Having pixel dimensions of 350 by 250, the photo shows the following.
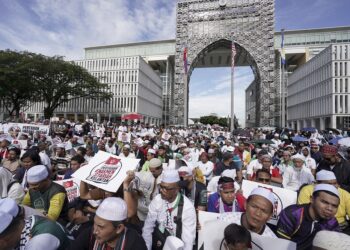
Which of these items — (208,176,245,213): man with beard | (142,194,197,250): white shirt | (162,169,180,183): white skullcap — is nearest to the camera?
(142,194,197,250): white shirt

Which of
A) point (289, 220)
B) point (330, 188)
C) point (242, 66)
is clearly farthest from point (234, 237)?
point (242, 66)

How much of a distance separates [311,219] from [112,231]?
2.14 metres

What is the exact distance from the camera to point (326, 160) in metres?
5.91

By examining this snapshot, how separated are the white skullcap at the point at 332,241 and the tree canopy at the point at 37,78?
42322 millimetres

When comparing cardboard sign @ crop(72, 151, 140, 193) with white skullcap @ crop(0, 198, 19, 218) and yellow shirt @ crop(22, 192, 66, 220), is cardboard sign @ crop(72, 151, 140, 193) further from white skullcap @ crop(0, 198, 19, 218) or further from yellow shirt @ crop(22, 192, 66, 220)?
white skullcap @ crop(0, 198, 19, 218)

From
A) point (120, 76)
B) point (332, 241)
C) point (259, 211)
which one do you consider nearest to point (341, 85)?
point (120, 76)

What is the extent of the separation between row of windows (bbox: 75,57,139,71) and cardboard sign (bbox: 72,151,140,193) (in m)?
63.0

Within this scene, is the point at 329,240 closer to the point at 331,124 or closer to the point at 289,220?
the point at 289,220

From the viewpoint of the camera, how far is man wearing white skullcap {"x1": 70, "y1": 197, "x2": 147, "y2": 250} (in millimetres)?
2146

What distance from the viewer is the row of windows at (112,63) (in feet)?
212

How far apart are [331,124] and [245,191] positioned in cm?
4904

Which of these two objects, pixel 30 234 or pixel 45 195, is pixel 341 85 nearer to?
pixel 45 195

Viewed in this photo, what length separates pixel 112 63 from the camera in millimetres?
67250

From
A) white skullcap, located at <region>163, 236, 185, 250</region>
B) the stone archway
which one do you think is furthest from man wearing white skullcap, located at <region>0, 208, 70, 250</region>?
the stone archway
